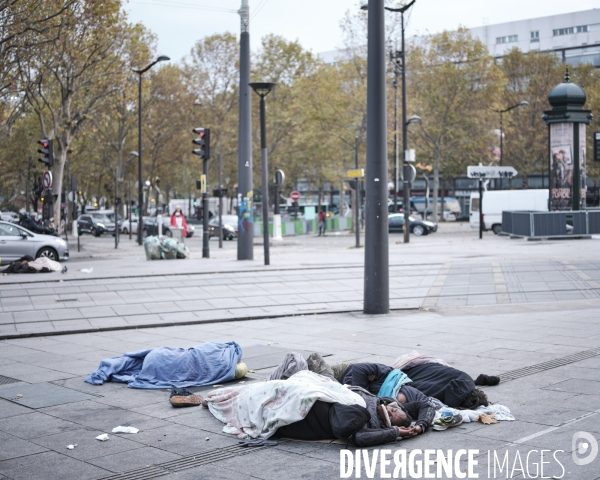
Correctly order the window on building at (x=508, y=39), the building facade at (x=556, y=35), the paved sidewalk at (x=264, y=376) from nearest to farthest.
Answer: the paved sidewalk at (x=264, y=376) → the building facade at (x=556, y=35) → the window on building at (x=508, y=39)

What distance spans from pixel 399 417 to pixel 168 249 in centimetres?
1964

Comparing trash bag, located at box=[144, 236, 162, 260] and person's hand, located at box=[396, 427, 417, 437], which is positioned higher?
trash bag, located at box=[144, 236, 162, 260]

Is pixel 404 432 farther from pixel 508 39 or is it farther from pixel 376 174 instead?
pixel 508 39

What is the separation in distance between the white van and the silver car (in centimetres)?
2717

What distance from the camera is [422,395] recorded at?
20.4ft

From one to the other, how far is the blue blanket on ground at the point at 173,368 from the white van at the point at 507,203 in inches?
1506

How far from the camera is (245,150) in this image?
79.6 feet

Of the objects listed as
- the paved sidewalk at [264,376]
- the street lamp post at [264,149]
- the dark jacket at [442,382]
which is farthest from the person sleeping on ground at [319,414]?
the street lamp post at [264,149]

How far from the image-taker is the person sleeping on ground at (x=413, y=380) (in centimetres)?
629

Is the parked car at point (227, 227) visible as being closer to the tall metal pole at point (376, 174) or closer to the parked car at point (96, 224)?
the parked car at point (96, 224)

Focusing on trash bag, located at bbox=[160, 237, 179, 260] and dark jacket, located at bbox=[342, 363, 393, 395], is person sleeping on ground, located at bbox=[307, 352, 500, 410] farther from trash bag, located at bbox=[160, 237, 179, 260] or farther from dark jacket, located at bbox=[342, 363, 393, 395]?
trash bag, located at bbox=[160, 237, 179, 260]

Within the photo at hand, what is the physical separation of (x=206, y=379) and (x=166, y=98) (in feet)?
165

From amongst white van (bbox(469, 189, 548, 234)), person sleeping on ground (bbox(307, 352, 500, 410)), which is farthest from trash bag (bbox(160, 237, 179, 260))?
white van (bbox(469, 189, 548, 234))

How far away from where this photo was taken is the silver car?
2369cm
